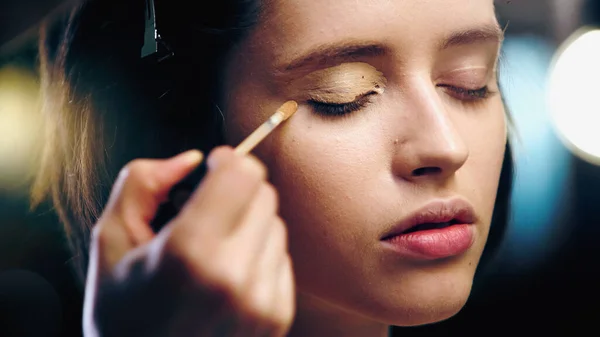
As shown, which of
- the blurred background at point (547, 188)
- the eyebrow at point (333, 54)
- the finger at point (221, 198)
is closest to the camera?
the finger at point (221, 198)

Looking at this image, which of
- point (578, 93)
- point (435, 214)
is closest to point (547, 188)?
point (578, 93)

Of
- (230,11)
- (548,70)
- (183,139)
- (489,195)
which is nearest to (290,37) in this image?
(230,11)

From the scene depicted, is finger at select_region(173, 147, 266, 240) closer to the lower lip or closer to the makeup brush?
the makeup brush

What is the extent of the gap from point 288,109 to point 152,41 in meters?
0.18

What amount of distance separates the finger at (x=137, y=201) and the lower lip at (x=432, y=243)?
0.26 meters

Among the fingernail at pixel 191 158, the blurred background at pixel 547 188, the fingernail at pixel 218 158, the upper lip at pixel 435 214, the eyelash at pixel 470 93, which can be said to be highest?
the fingernail at pixel 218 158

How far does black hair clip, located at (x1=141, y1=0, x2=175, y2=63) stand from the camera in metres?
0.63

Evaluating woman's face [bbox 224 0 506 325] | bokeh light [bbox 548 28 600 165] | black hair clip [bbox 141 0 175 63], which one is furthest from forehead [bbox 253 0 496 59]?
bokeh light [bbox 548 28 600 165]

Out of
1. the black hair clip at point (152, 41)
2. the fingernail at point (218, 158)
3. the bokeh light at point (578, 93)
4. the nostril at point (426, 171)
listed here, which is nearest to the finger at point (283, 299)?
the fingernail at point (218, 158)

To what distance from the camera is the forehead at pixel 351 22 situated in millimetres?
596

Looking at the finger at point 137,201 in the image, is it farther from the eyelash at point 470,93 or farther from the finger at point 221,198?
the eyelash at point 470,93

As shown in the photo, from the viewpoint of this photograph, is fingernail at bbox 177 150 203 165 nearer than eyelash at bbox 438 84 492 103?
Yes

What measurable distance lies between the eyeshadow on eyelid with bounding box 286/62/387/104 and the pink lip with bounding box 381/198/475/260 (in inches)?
6.1

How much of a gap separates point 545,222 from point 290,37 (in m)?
0.75
